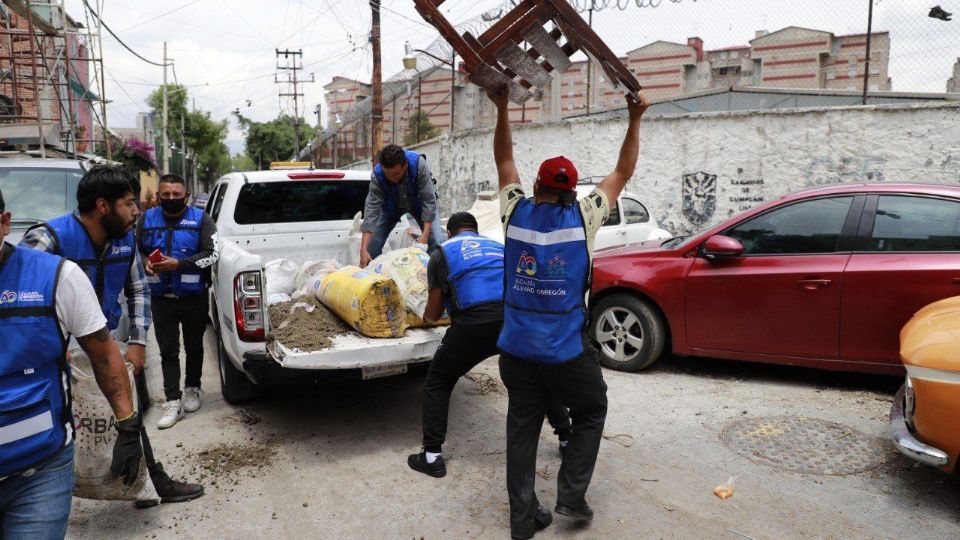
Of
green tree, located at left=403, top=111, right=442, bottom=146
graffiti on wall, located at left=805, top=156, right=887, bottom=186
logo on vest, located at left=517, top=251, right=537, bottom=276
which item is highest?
green tree, located at left=403, top=111, right=442, bottom=146

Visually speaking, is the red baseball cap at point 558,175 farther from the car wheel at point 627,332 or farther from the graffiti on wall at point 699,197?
the graffiti on wall at point 699,197

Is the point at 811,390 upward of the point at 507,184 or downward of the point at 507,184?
downward

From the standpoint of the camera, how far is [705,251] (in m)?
5.39

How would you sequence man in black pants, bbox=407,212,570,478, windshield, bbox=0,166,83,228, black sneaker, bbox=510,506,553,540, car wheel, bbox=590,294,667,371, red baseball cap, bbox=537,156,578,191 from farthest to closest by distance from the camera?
1. windshield, bbox=0,166,83,228
2. car wheel, bbox=590,294,667,371
3. man in black pants, bbox=407,212,570,478
4. black sneaker, bbox=510,506,553,540
5. red baseball cap, bbox=537,156,578,191

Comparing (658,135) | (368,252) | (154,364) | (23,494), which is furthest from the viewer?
(658,135)

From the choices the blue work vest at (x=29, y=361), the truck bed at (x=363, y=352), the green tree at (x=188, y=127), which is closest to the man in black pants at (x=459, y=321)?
the truck bed at (x=363, y=352)

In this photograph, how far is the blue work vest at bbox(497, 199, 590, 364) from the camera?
2.97 meters

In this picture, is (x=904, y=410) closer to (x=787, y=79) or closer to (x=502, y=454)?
(x=502, y=454)

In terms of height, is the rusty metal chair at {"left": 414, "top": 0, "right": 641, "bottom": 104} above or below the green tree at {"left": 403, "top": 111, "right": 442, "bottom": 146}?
below

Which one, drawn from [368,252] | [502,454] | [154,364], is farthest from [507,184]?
[154,364]

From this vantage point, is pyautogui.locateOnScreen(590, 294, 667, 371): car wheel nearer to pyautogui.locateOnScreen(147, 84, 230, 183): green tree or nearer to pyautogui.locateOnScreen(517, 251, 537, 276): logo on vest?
pyautogui.locateOnScreen(517, 251, 537, 276): logo on vest

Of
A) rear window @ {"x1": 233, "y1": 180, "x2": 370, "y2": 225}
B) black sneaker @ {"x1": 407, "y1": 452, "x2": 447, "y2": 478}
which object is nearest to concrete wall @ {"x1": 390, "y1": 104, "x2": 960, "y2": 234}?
rear window @ {"x1": 233, "y1": 180, "x2": 370, "y2": 225}

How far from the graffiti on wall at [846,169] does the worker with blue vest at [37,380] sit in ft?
34.3

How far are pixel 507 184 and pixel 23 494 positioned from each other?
2277 mm
